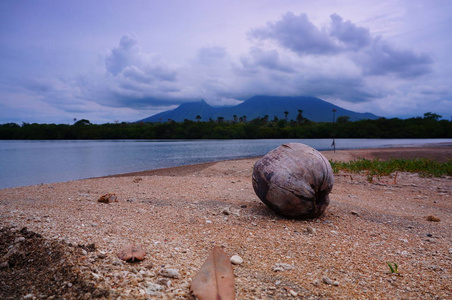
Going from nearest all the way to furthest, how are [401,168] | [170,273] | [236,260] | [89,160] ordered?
[170,273] < [236,260] < [401,168] < [89,160]

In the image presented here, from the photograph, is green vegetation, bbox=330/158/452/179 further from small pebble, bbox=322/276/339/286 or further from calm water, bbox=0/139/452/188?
calm water, bbox=0/139/452/188

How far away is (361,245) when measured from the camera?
328 cm

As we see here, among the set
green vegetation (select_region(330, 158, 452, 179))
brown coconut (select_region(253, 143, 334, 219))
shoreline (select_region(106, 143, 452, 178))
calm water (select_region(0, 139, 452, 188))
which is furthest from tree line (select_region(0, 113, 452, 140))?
brown coconut (select_region(253, 143, 334, 219))

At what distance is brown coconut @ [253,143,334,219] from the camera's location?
13.2 feet

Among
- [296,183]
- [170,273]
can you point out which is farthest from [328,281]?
[296,183]

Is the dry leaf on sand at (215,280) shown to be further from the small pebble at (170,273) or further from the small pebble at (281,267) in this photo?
the small pebble at (281,267)

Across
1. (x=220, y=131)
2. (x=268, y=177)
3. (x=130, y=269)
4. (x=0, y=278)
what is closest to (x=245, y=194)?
(x=268, y=177)

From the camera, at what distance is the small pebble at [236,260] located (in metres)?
2.68

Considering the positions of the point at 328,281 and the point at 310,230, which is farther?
the point at 310,230

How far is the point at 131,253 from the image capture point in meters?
2.58

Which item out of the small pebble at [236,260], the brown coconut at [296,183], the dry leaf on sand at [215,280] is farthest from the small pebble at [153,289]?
the brown coconut at [296,183]

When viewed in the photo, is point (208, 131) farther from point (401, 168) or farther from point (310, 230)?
point (310, 230)

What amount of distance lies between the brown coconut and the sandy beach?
221mm

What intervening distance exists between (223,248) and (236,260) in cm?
35
